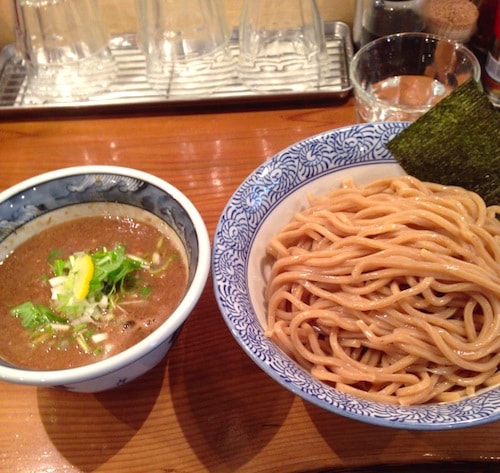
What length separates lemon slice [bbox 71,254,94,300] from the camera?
1134 millimetres

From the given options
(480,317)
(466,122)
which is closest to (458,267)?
(480,317)

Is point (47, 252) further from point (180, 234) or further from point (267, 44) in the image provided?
point (267, 44)

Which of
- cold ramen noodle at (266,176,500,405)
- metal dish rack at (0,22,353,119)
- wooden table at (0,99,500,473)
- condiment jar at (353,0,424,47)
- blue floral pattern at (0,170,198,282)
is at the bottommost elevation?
wooden table at (0,99,500,473)

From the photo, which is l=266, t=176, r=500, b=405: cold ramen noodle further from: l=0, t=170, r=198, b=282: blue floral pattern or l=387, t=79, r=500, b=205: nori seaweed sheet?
l=0, t=170, r=198, b=282: blue floral pattern

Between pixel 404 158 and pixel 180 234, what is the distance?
0.62 metres

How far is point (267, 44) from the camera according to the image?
2.15 meters

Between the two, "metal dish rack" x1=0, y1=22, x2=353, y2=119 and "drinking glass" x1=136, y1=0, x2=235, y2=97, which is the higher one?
"drinking glass" x1=136, y1=0, x2=235, y2=97

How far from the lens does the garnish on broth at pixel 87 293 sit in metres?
1.11

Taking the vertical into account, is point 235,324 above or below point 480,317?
above

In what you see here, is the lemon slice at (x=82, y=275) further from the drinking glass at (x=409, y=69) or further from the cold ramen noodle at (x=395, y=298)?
the drinking glass at (x=409, y=69)

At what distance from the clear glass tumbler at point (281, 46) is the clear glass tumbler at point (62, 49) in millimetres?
568

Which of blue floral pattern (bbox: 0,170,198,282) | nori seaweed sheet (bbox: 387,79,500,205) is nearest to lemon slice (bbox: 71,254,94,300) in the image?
blue floral pattern (bbox: 0,170,198,282)

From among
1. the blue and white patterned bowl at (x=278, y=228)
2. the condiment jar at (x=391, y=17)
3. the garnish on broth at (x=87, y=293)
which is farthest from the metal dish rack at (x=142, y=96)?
the garnish on broth at (x=87, y=293)

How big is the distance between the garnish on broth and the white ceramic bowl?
0.09 metres
